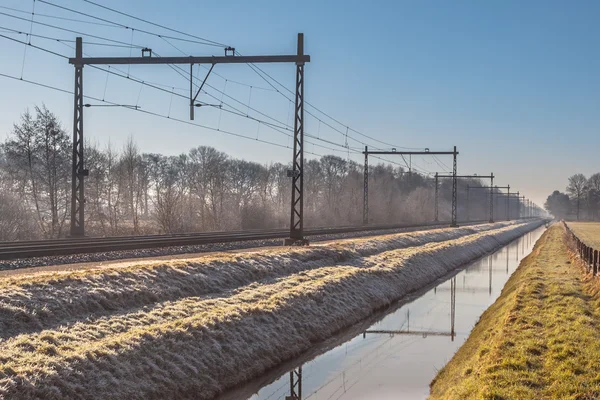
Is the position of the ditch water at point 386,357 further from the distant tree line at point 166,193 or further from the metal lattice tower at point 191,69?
the distant tree line at point 166,193

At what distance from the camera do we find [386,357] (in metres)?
17.2

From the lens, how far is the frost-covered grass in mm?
11242

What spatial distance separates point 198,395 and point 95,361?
95.7 inches

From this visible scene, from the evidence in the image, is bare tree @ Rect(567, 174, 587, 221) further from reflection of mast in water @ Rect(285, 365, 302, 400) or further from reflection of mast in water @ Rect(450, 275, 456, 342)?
reflection of mast in water @ Rect(285, 365, 302, 400)

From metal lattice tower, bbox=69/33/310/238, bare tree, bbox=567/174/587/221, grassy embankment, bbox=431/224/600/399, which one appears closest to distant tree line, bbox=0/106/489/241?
metal lattice tower, bbox=69/33/310/238

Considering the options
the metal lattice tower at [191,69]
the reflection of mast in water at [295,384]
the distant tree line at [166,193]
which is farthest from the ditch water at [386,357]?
the distant tree line at [166,193]

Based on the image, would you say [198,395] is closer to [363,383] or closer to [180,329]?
[180,329]

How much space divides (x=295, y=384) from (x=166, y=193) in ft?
159

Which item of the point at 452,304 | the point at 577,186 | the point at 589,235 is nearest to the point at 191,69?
the point at 452,304

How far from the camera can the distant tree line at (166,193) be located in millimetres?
49688

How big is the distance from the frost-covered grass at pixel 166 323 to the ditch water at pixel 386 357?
2.10 ft

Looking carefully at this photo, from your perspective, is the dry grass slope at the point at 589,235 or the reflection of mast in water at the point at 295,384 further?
the dry grass slope at the point at 589,235

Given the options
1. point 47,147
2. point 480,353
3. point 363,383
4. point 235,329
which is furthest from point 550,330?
point 47,147

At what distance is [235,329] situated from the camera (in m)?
15.8
